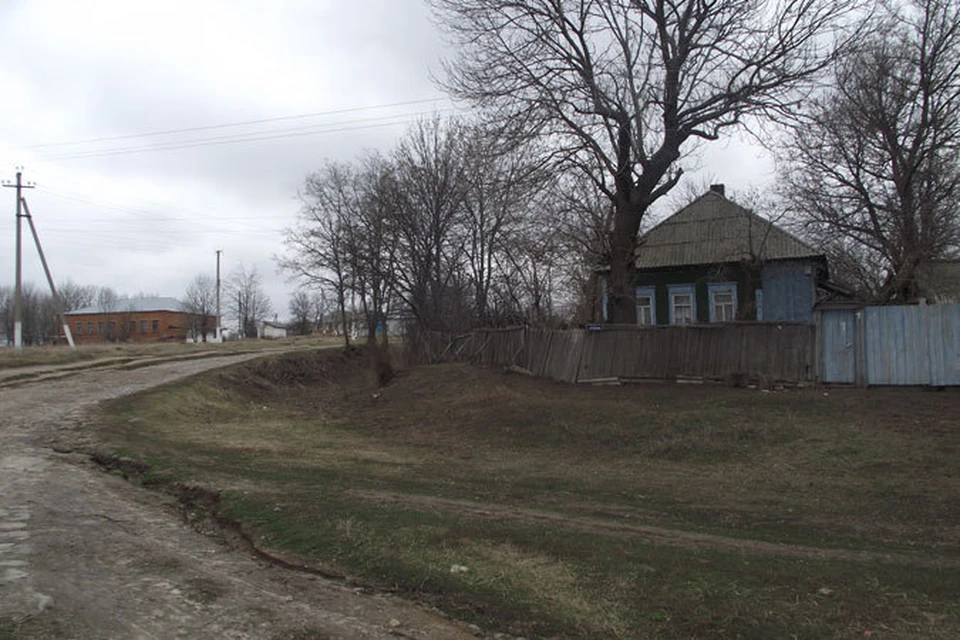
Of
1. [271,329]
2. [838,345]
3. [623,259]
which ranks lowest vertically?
[838,345]

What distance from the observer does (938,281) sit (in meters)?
27.4

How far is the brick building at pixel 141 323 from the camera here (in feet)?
317

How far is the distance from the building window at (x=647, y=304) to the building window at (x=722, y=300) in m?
2.41

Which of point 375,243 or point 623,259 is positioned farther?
point 375,243

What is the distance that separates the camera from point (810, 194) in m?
26.7

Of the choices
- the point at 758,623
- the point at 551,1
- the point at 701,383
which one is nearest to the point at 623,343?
the point at 701,383

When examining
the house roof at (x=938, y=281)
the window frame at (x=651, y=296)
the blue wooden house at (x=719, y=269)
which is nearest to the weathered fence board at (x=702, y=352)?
the blue wooden house at (x=719, y=269)

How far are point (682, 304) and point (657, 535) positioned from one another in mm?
24725

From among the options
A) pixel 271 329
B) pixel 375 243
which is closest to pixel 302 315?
pixel 271 329

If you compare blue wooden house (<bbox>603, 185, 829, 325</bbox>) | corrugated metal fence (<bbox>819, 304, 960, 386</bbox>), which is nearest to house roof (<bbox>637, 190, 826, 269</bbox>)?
blue wooden house (<bbox>603, 185, 829, 325</bbox>)

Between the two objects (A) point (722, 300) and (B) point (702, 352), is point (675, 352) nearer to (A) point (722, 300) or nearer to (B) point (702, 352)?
(B) point (702, 352)

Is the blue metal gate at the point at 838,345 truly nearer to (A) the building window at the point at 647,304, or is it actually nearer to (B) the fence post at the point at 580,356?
(B) the fence post at the point at 580,356

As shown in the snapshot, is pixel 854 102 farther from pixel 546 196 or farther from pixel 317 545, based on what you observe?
pixel 317 545

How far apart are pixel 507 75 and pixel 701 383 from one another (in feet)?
31.2
